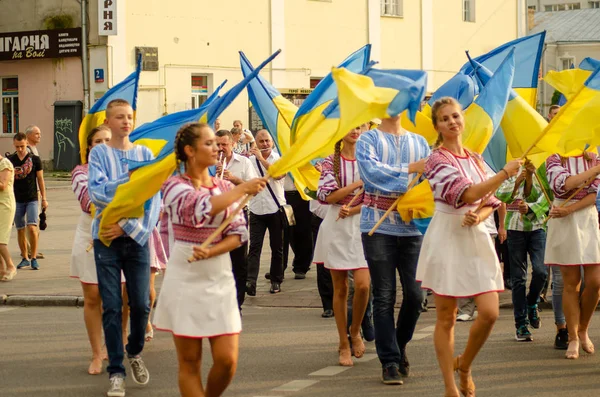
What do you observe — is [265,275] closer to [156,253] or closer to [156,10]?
[156,253]

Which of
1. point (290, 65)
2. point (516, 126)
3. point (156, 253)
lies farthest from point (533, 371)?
point (290, 65)

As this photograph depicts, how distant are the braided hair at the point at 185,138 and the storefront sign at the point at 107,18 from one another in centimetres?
2954

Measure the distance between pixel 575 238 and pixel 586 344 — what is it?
888 mm

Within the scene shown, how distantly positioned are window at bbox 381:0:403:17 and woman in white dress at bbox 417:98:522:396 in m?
36.8

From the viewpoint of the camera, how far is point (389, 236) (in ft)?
28.0

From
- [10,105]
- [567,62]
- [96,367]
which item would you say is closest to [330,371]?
[96,367]

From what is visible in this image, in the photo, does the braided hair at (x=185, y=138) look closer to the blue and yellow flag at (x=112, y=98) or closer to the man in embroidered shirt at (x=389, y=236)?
the man in embroidered shirt at (x=389, y=236)

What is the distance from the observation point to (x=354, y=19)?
41969 mm

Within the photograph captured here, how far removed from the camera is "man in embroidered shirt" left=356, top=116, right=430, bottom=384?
841cm

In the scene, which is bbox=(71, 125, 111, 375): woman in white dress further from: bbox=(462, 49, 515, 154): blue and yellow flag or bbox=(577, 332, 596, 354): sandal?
bbox=(577, 332, 596, 354): sandal

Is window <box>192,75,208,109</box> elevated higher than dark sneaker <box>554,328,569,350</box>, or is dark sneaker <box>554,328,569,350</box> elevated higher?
window <box>192,75,208,109</box>

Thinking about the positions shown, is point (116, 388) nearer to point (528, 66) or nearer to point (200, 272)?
point (200, 272)

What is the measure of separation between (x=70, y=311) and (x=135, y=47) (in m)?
24.3

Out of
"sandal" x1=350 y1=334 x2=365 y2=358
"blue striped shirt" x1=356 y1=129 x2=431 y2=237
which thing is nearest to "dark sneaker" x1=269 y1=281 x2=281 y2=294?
"sandal" x1=350 y1=334 x2=365 y2=358
